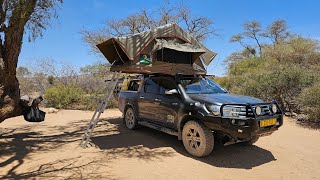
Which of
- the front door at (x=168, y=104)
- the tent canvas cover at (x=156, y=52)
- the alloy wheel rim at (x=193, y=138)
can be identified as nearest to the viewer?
the alloy wheel rim at (x=193, y=138)

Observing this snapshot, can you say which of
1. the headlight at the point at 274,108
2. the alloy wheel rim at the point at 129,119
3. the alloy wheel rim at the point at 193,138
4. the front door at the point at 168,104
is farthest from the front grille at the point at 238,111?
the alloy wheel rim at the point at 129,119

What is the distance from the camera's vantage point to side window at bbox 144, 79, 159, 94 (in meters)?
7.18

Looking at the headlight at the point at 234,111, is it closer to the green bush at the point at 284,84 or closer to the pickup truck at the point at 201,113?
the pickup truck at the point at 201,113

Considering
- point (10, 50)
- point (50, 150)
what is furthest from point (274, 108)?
point (10, 50)

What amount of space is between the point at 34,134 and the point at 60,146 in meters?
1.97

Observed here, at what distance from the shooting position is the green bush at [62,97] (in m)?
14.7

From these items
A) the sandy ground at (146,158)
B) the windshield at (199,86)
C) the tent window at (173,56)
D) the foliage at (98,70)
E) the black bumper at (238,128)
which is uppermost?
the foliage at (98,70)

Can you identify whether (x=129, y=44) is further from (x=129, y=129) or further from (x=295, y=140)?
(x=295, y=140)

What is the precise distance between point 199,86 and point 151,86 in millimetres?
1455

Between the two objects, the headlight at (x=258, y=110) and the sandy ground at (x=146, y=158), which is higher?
the headlight at (x=258, y=110)

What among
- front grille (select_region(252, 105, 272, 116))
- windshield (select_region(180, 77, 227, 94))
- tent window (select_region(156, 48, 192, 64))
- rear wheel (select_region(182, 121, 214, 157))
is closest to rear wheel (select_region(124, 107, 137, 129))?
tent window (select_region(156, 48, 192, 64))

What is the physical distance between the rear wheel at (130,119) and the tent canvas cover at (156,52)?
6.05 ft

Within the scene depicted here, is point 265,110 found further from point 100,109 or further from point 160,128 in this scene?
point 100,109

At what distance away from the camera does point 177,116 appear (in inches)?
241
